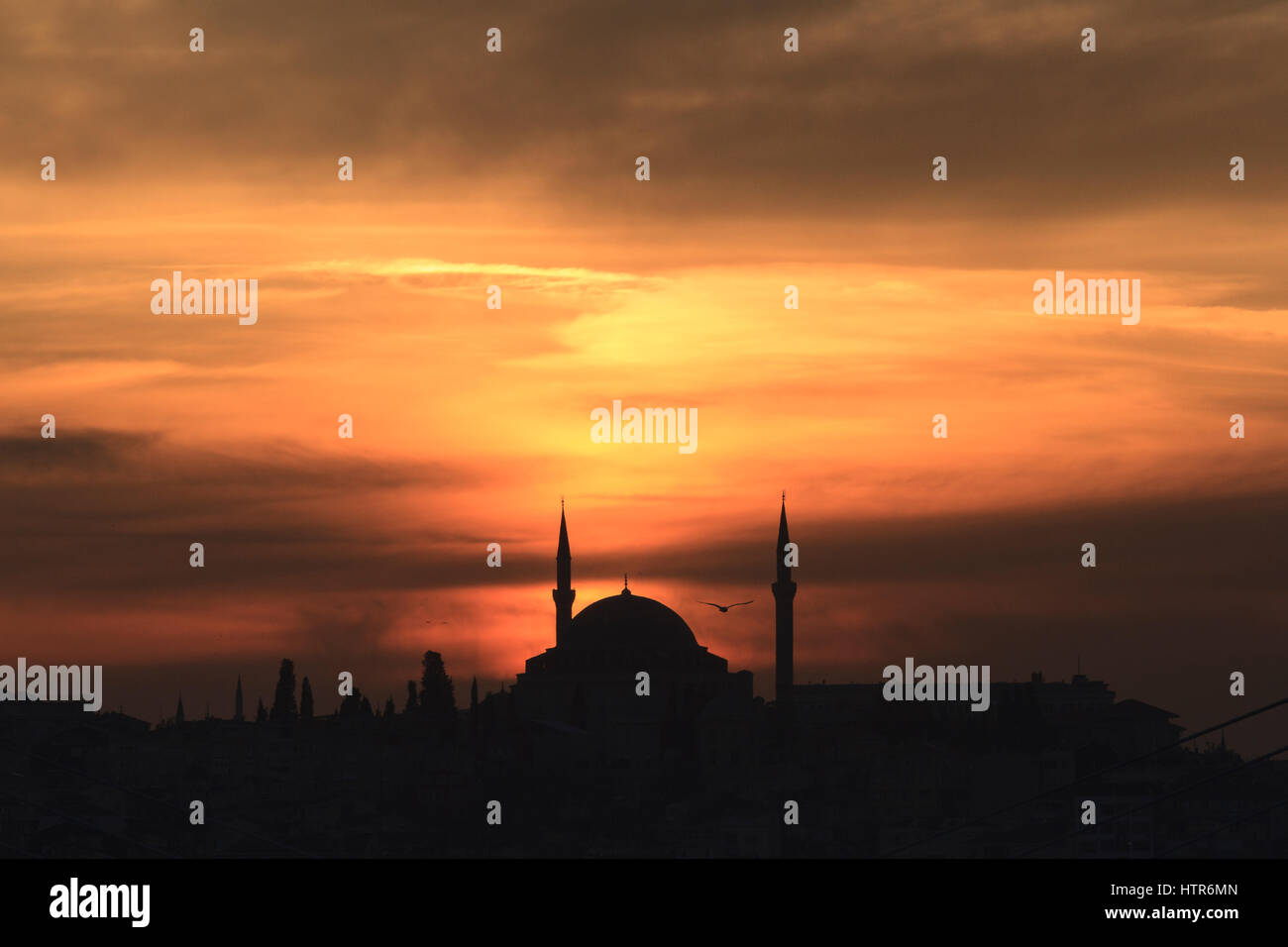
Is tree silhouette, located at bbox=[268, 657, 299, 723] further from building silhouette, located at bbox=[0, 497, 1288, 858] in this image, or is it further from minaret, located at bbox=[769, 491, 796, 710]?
minaret, located at bbox=[769, 491, 796, 710]

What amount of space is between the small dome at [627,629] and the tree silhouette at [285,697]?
598 inches

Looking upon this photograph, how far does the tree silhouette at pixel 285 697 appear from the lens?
107312 mm

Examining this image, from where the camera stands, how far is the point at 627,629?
114 meters

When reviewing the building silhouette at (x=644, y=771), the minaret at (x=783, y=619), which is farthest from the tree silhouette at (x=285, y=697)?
the minaret at (x=783, y=619)

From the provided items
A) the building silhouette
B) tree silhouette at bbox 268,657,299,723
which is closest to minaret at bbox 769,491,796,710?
the building silhouette

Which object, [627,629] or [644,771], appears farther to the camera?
[627,629]

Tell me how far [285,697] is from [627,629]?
Result: 1862 cm

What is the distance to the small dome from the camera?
11388 centimetres

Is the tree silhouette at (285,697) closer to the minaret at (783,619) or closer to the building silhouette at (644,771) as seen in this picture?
the building silhouette at (644,771)

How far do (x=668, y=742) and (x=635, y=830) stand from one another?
14335mm

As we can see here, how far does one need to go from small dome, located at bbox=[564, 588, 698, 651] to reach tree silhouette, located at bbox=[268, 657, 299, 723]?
1518 cm

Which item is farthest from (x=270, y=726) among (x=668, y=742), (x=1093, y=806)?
(x=1093, y=806)
